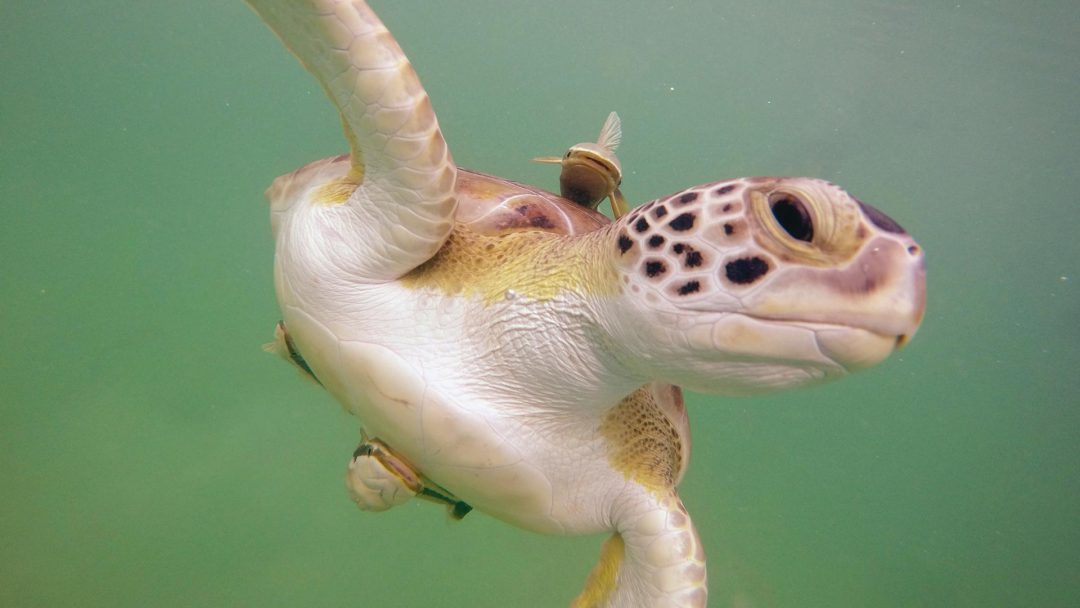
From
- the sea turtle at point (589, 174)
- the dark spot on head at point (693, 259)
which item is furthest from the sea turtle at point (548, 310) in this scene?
the sea turtle at point (589, 174)

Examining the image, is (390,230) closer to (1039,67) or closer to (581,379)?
(581,379)

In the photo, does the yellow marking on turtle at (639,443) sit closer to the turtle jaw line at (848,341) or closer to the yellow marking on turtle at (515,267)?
the yellow marking on turtle at (515,267)

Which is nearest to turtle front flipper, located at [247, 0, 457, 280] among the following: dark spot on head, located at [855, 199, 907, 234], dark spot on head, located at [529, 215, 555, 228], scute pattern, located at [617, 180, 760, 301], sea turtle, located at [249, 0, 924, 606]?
sea turtle, located at [249, 0, 924, 606]

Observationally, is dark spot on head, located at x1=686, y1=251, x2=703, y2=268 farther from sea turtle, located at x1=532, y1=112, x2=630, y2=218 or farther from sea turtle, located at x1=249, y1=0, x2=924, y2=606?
sea turtle, located at x1=532, y1=112, x2=630, y2=218

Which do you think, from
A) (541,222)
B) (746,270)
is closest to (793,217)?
(746,270)

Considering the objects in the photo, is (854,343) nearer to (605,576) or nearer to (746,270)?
(746,270)

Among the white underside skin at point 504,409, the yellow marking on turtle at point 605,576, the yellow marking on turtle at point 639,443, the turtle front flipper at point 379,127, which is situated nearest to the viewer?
the turtle front flipper at point 379,127
